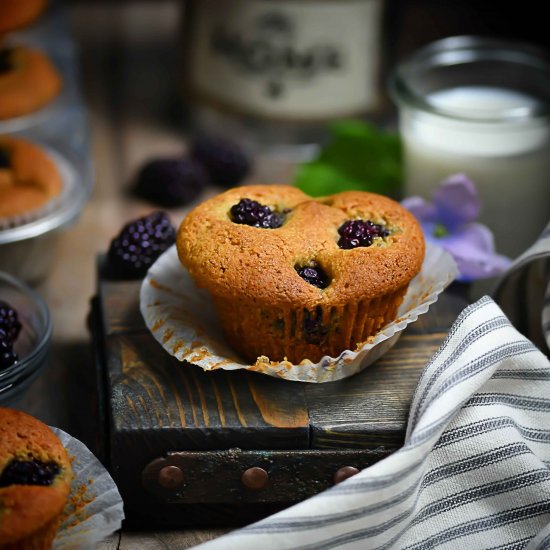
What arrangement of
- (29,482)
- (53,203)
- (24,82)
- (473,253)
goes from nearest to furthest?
(29,482)
(473,253)
(53,203)
(24,82)

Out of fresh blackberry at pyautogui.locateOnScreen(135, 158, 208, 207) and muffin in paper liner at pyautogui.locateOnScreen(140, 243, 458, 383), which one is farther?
fresh blackberry at pyautogui.locateOnScreen(135, 158, 208, 207)

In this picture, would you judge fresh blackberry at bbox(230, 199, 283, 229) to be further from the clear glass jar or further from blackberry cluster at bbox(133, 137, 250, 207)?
blackberry cluster at bbox(133, 137, 250, 207)

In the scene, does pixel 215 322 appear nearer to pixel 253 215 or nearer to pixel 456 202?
pixel 253 215

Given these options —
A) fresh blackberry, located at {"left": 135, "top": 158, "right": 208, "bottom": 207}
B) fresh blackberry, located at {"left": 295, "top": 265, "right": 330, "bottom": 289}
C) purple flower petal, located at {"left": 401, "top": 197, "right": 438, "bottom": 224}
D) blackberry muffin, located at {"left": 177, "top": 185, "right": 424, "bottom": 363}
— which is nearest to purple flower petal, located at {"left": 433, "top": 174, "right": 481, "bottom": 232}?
purple flower petal, located at {"left": 401, "top": 197, "right": 438, "bottom": 224}

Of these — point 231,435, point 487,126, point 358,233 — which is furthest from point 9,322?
point 487,126

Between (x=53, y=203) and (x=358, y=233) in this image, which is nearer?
(x=358, y=233)

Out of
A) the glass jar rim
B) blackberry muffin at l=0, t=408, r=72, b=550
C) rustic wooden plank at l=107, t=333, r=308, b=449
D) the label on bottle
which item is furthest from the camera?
the label on bottle
